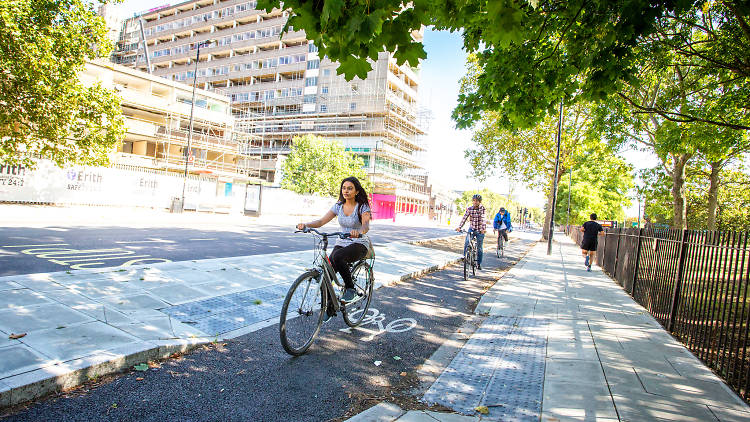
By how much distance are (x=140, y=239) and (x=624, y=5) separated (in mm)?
11889

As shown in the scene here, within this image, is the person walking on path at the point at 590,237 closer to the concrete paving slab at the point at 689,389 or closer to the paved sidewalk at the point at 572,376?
the paved sidewalk at the point at 572,376

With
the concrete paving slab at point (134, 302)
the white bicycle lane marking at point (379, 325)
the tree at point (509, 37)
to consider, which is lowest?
the white bicycle lane marking at point (379, 325)

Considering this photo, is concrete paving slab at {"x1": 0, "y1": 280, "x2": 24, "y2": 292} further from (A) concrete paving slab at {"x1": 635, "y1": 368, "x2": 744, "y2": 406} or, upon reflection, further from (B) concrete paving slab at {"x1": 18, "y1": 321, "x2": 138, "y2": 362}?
(A) concrete paving slab at {"x1": 635, "y1": 368, "x2": 744, "y2": 406}

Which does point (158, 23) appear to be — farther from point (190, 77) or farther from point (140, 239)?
point (140, 239)

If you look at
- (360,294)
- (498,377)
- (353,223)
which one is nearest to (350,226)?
(353,223)

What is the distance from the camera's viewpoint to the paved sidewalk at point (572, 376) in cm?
307

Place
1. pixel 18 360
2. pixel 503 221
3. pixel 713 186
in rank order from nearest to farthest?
pixel 18 360 < pixel 503 221 < pixel 713 186

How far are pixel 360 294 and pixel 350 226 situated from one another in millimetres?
962

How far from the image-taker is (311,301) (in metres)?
4.28

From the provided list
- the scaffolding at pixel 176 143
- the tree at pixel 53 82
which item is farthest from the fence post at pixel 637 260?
the scaffolding at pixel 176 143

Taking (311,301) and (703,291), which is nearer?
(311,301)

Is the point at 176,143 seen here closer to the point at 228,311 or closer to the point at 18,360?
the point at 228,311

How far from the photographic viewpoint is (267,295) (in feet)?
20.4

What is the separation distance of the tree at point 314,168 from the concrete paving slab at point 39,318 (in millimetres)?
43850
